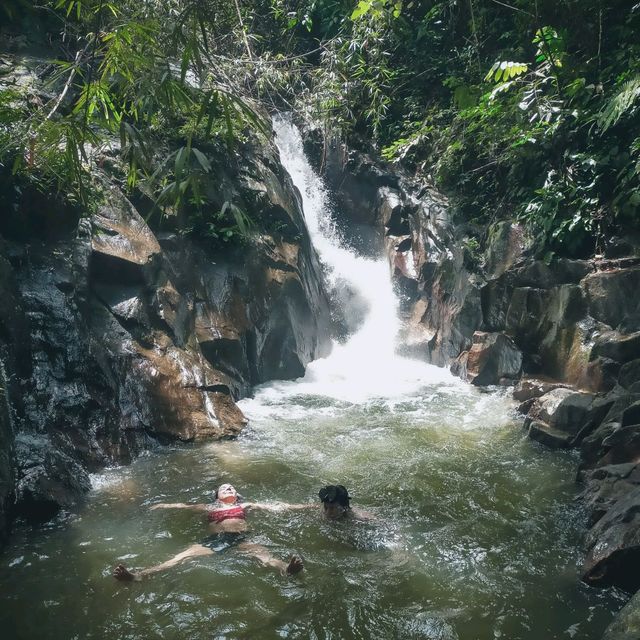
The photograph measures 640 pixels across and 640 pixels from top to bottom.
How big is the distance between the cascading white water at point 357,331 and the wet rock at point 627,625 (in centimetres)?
654

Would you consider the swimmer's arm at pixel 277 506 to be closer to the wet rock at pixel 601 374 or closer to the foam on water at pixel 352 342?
the foam on water at pixel 352 342

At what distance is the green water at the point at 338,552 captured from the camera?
3.61 m

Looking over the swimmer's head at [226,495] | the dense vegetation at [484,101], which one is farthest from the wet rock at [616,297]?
the swimmer's head at [226,495]

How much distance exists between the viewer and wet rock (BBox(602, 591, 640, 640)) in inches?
118

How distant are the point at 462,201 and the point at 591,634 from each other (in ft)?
33.0

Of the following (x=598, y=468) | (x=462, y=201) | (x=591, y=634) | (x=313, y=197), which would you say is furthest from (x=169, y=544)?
(x=313, y=197)

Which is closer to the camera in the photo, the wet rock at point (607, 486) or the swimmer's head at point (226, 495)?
the wet rock at point (607, 486)

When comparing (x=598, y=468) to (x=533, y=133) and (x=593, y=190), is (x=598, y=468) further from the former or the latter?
(x=533, y=133)

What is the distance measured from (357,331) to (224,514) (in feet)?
31.2

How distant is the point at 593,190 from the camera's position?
8.54m

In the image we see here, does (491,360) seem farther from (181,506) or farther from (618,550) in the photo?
(181,506)

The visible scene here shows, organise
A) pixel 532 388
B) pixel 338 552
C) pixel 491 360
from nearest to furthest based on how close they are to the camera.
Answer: pixel 338 552, pixel 532 388, pixel 491 360

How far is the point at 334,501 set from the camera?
16.5ft

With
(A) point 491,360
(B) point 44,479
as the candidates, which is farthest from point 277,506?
(A) point 491,360
